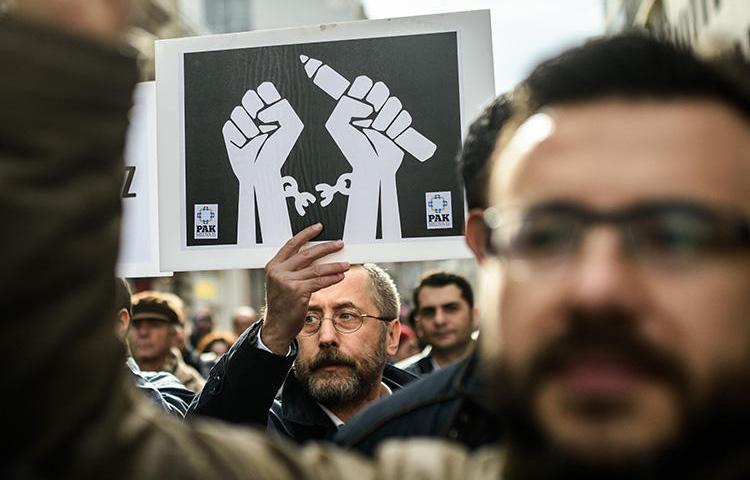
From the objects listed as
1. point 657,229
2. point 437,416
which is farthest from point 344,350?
point 657,229

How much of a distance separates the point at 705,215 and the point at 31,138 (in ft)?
2.50

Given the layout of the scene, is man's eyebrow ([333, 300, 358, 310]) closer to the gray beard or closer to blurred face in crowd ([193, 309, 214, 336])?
the gray beard

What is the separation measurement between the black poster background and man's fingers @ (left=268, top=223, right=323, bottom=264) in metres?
0.05

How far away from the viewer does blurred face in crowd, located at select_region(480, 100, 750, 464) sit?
1.17 metres

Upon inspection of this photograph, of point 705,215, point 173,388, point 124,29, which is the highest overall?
point 124,29

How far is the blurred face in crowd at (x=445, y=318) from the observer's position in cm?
680

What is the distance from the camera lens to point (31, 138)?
1171 mm

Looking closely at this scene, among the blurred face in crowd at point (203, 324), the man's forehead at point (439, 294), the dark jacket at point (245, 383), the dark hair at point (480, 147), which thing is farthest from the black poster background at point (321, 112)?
the blurred face in crowd at point (203, 324)

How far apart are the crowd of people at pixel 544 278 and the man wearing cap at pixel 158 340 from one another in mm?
5210

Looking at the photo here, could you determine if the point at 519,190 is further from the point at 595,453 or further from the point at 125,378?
the point at 125,378

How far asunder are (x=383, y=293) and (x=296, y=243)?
4.59ft

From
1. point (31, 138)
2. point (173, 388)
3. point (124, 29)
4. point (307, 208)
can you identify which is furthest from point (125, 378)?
point (173, 388)

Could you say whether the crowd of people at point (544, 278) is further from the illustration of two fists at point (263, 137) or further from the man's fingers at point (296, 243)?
the illustration of two fists at point (263, 137)

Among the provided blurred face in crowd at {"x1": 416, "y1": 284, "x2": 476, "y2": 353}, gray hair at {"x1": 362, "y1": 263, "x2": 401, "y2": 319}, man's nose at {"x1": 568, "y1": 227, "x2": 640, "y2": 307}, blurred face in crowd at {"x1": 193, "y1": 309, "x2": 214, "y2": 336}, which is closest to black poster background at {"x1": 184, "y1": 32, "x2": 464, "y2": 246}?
gray hair at {"x1": 362, "y1": 263, "x2": 401, "y2": 319}
